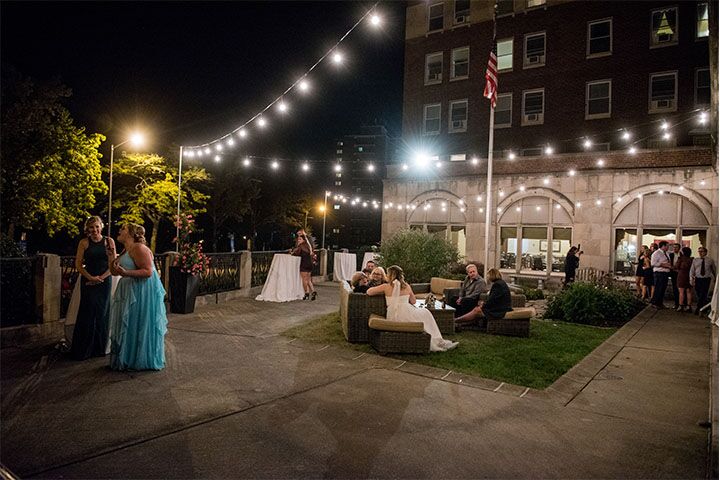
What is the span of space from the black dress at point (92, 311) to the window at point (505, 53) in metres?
20.6

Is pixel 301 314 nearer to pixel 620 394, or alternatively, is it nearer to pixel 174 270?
pixel 174 270

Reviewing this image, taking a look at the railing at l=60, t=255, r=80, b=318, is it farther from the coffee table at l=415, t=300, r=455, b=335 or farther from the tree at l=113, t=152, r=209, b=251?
the tree at l=113, t=152, r=209, b=251

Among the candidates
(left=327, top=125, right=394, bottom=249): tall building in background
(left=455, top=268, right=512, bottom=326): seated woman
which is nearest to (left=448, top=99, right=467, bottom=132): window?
(left=455, top=268, right=512, bottom=326): seated woman

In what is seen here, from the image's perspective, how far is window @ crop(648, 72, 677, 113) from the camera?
18781mm

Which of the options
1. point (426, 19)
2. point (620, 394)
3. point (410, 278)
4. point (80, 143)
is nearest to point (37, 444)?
point (620, 394)

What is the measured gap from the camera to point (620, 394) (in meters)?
5.52

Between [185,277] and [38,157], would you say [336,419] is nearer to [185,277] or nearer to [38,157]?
[185,277]

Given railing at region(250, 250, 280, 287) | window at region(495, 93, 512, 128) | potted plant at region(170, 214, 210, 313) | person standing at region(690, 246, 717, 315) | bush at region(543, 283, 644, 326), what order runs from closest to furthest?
potted plant at region(170, 214, 210, 313), bush at region(543, 283, 644, 326), person standing at region(690, 246, 717, 315), railing at region(250, 250, 280, 287), window at region(495, 93, 512, 128)

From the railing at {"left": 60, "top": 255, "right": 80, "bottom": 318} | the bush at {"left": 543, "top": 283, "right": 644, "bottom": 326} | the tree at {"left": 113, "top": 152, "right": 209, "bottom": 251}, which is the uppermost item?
the tree at {"left": 113, "top": 152, "right": 209, "bottom": 251}

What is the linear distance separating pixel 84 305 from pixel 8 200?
50.5 feet

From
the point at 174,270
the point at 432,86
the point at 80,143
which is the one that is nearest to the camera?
the point at 174,270

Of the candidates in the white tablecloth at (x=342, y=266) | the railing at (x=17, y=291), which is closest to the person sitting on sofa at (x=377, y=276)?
the railing at (x=17, y=291)

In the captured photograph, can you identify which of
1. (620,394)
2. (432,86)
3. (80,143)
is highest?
(432,86)

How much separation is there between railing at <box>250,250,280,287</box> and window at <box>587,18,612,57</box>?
16359mm
